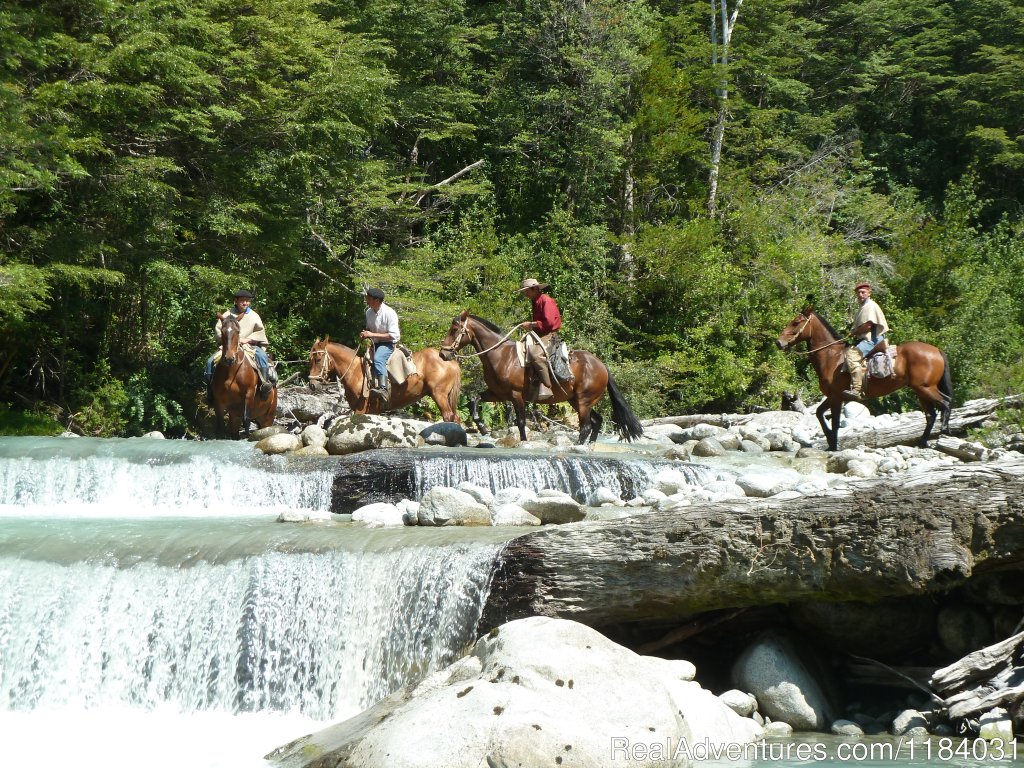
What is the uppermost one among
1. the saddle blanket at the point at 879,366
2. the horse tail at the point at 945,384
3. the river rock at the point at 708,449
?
the saddle blanket at the point at 879,366

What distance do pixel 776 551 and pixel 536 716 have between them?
2101 millimetres

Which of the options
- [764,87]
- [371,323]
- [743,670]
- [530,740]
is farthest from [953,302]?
[530,740]

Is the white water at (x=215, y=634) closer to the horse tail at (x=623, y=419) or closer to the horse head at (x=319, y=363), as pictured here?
the horse head at (x=319, y=363)

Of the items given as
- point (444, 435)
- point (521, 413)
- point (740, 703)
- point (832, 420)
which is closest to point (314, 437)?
point (444, 435)

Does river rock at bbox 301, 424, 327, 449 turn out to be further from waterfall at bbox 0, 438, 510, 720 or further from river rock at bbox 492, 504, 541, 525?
waterfall at bbox 0, 438, 510, 720

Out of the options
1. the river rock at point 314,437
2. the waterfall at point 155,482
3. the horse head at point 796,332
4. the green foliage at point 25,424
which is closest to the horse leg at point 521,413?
the river rock at point 314,437

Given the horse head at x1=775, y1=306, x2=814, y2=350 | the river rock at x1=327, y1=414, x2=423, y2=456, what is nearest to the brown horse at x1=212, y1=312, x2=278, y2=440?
the river rock at x1=327, y1=414, x2=423, y2=456

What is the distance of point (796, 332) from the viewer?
644 inches

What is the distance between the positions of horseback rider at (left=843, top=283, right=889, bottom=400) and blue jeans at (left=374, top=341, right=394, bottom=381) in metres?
7.20

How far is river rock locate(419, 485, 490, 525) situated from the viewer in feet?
31.1

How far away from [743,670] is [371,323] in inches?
376

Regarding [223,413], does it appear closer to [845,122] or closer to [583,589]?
[583,589]

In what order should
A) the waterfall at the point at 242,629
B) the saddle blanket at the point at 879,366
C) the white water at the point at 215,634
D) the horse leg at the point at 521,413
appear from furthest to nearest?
the saddle blanket at the point at 879,366 < the horse leg at the point at 521,413 < the waterfall at the point at 242,629 < the white water at the point at 215,634

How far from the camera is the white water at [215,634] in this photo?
23.2 feet
